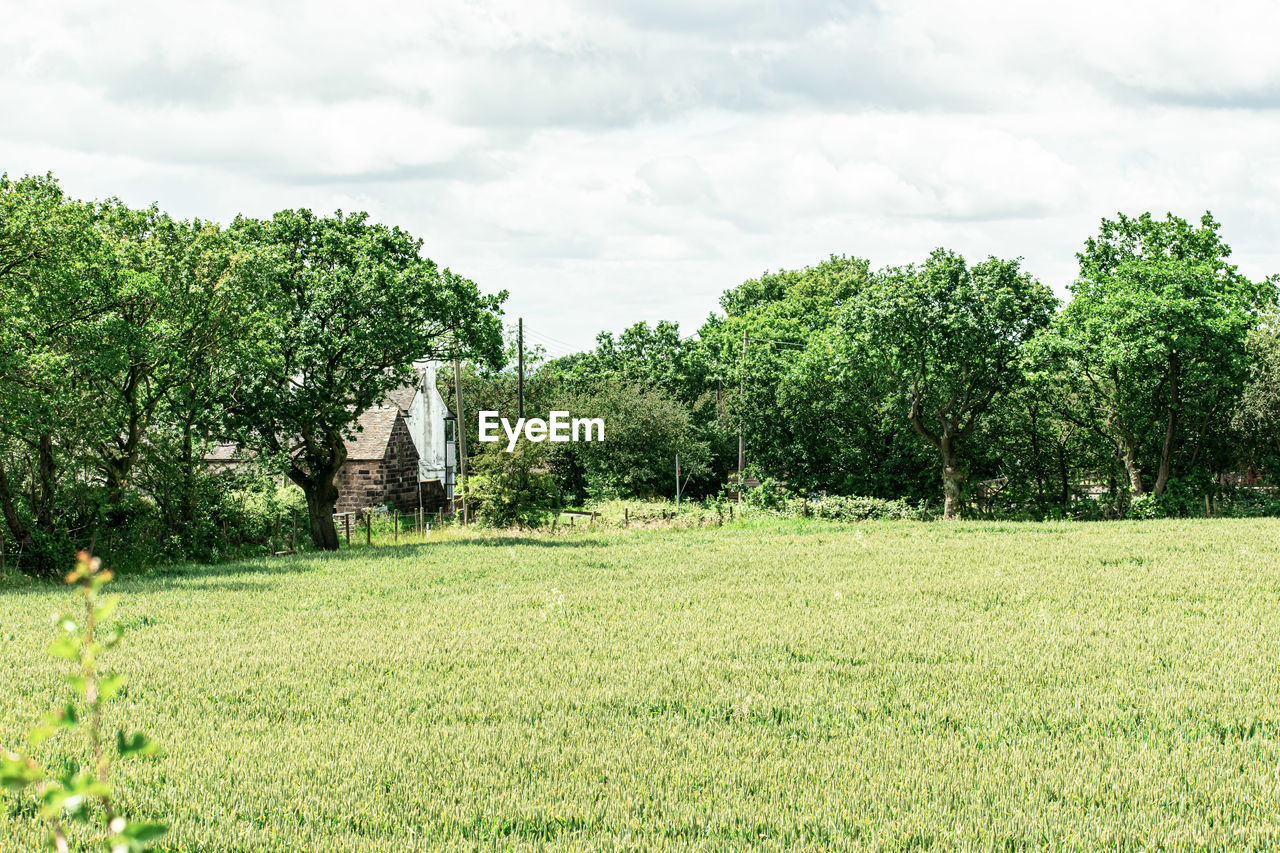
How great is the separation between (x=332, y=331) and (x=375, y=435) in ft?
61.3

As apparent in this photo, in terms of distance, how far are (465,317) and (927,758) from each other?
23706mm

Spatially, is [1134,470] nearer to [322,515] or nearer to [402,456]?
[322,515]

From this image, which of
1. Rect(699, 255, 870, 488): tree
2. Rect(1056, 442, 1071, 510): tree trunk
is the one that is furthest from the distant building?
Rect(1056, 442, 1071, 510): tree trunk

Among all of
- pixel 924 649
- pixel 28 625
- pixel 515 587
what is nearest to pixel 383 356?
pixel 515 587

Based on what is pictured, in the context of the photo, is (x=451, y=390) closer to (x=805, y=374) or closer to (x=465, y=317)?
(x=805, y=374)

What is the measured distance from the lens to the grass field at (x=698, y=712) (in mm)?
6762

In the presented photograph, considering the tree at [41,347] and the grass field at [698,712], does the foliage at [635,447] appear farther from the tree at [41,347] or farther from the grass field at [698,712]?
the grass field at [698,712]

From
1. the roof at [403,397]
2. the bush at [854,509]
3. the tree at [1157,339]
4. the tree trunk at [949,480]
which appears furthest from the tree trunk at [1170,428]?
the roof at [403,397]

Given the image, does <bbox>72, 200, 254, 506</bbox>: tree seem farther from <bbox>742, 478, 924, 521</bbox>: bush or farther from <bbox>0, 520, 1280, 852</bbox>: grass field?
<bbox>742, 478, 924, 521</bbox>: bush

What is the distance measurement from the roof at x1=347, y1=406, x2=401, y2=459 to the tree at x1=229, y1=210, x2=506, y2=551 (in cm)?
1495

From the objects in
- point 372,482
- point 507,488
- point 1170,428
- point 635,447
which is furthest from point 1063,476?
point 372,482

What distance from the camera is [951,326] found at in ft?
125

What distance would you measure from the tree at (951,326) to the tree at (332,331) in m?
16.7

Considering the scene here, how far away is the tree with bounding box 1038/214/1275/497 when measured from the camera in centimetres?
3466
